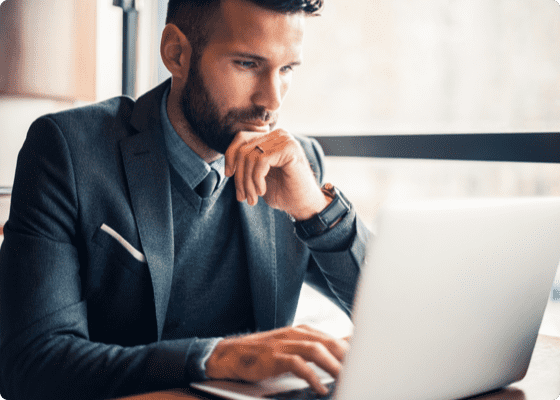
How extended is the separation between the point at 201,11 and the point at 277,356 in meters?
1.00

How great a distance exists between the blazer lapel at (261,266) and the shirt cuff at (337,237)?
6.5 inches

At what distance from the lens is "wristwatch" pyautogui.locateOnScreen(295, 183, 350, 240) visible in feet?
3.82

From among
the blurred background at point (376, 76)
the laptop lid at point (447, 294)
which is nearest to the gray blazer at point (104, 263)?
the laptop lid at point (447, 294)

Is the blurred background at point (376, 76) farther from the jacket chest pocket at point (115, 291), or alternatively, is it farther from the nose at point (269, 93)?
the jacket chest pocket at point (115, 291)

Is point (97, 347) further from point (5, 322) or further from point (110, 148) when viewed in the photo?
point (110, 148)

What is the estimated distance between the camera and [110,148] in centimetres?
120

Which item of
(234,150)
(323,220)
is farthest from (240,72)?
(323,220)

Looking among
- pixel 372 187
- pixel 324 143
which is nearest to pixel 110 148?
pixel 324 143

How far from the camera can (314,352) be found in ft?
2.38

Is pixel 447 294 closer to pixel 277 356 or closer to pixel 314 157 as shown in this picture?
pixel 277 356

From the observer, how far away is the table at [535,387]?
0.72 meters

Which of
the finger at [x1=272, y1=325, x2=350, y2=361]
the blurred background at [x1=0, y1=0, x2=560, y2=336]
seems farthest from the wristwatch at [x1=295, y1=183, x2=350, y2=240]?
the blurred background at [x1=0, y1=0, x2=560, y2=336]

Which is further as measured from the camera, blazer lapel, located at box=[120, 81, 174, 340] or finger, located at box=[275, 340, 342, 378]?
blazer lapel, located at box=[120, 81, 174, 340]

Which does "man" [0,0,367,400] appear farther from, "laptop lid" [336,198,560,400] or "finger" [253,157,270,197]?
"laptop lid" [336,198,560,400]
